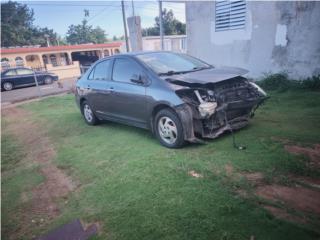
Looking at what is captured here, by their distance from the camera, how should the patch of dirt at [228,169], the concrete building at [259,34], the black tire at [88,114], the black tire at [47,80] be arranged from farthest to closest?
the black tire at [47,80] < the concrete building at [259,34] < the black tire at [88,114] < the patch of dirt at [228,169]

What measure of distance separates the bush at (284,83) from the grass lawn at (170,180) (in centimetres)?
190

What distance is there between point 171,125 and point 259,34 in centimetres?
623

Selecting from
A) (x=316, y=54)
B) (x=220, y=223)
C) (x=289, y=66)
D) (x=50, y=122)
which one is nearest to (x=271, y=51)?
(x=289, y=66)

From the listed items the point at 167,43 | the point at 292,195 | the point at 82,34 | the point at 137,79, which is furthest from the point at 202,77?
the point at 82,34

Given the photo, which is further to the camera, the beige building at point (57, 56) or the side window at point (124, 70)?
the beige building at point (57, 56)

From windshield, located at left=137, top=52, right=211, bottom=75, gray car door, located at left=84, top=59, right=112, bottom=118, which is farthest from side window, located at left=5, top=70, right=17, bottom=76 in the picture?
windshield, located at left=137, top=52, right=211, bottom=75

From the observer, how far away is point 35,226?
3.26 metres

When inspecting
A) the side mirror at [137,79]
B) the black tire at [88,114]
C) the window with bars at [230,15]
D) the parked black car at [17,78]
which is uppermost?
the window with bars at [230,15]

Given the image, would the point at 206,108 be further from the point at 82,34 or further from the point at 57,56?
the point at 82,34

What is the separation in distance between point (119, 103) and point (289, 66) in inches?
229

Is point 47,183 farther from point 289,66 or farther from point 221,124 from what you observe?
point 289,66

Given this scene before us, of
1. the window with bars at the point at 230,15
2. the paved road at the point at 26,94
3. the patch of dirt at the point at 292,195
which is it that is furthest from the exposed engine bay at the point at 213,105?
the paved road at the point at 26,94

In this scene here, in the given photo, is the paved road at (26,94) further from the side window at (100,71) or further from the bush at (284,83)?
the bush at (284,83)

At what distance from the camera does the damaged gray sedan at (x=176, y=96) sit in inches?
178
